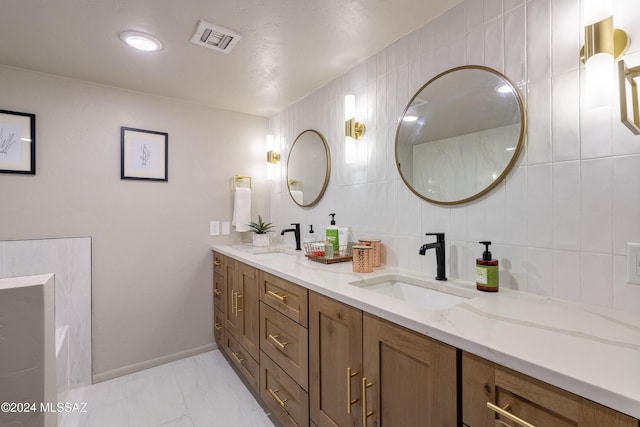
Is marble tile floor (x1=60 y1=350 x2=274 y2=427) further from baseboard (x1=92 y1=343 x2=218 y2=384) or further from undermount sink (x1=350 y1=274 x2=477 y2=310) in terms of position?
undermount sink (x1=350 y1=274 x2=477 y2=310)

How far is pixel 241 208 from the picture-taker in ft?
8.63

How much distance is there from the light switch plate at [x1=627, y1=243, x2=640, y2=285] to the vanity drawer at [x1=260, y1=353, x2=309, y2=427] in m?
1.24

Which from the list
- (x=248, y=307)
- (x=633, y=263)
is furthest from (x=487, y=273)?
(x=248, y=307)

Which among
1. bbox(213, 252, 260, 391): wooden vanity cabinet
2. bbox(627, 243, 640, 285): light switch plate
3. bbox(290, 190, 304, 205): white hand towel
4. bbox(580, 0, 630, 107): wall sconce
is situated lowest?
bbox(213, 252, 260, 391): wooden vanity cabinet

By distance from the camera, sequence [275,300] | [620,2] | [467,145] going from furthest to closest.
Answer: [275,300] < [467,145] < [620,2]

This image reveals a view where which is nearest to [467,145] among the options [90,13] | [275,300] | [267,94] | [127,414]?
[275,300]

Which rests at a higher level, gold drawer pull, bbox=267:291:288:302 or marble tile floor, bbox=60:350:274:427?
gold drawer pull, bbox=267:291:288:302

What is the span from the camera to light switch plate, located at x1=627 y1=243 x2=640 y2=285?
0.88 m

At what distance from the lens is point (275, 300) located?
1.56m

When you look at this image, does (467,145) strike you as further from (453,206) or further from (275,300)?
(275,300)

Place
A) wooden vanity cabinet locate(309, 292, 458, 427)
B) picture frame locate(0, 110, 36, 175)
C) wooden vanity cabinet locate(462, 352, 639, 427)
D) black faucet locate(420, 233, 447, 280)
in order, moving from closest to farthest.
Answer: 1. wooden vanity cabinet locate(462, 352, 639, 427)
2. wooden vanity cabinet locate(309, 292, 458, 427)
3. black faucet locate(420, 233, 447, 280)
4. picture frame locate(0, 110, 36, 175)

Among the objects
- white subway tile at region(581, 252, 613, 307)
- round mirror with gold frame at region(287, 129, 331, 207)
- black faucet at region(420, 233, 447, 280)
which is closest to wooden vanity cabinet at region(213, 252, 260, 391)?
round mirror with gold frame at region(287, 129, 331, 207)

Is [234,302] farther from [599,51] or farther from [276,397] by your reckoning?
[599,51]

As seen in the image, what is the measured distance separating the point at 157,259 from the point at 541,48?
2630mm
